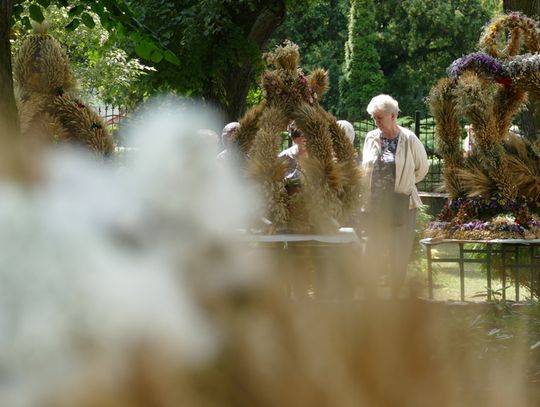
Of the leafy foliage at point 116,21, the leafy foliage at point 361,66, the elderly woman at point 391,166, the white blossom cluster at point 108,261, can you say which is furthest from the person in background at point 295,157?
the leafy foliage at point 361,66

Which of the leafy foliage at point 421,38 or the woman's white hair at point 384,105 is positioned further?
the leafy foliage at point 421,38

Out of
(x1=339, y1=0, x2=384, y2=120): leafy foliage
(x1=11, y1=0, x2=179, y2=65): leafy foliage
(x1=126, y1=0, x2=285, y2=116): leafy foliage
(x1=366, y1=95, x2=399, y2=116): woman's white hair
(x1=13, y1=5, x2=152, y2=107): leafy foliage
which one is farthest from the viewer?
(x1=339, y1=0, x2=384, y2=120): leafy foliage

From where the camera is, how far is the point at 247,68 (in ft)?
52.3

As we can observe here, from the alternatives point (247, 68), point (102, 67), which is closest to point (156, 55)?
point (247, 68)

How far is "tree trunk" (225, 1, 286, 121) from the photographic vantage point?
619 inches

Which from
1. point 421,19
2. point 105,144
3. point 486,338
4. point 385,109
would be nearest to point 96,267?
point 486,338

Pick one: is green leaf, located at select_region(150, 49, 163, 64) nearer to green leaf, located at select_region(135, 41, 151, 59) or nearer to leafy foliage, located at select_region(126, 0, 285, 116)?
green leaf, located at select_region(135, 41, 151, 59)

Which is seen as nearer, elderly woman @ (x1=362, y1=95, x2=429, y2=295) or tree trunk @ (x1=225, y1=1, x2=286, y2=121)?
elderly woman @ (x1=362, y1=95, x2=429, y2=295)

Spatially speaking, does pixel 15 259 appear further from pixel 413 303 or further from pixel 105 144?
pixel 105 144

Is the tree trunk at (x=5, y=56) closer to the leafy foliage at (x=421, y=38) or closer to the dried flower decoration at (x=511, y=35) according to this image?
the dried flower decoration at (x=511, y=35)

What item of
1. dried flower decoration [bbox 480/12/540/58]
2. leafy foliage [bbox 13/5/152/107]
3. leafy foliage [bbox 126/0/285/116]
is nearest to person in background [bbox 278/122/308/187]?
dried flower decoration [bbox 480/12/540/58]

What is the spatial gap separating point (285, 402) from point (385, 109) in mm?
7735

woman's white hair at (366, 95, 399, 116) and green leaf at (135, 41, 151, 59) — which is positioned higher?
green leaf at (135, 41, 151, 59)

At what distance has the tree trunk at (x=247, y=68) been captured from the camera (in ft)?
51.6
